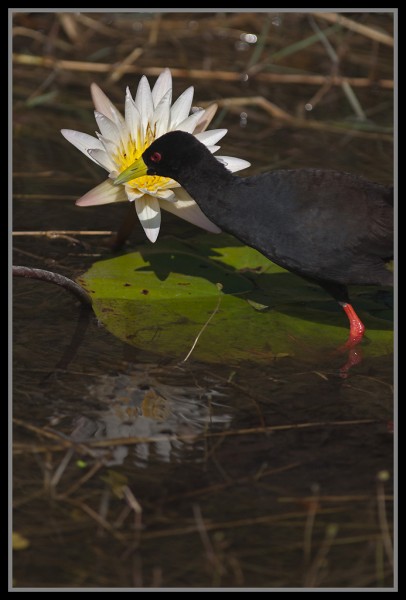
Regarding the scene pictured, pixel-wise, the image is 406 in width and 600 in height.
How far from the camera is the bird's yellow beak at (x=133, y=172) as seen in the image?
3994 mm

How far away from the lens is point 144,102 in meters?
4.08

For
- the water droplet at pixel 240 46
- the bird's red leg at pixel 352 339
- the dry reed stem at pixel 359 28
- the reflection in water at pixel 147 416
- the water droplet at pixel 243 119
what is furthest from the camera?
the water droplet at pixel 240 46

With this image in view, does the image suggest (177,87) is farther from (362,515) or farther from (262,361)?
(362,515)

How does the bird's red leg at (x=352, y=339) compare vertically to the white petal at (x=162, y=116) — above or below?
below

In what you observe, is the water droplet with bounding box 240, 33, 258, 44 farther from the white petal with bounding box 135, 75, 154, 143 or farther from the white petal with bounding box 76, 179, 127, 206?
the white petal with bounding box 76, 179, 127, 206

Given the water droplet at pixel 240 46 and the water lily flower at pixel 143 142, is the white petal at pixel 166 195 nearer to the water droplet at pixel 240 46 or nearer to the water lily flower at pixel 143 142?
the water lily flower at pixel 143 142

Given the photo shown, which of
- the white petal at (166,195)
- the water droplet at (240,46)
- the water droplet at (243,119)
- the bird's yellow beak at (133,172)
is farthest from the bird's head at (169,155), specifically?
the water droplet at (240,46)

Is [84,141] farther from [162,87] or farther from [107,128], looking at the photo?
[162,87]

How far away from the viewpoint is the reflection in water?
3.17 metres

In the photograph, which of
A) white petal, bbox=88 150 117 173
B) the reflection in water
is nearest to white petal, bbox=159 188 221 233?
white petal, bbox=88 150 117 173

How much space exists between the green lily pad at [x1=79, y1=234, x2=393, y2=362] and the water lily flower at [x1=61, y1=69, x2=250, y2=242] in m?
0.26

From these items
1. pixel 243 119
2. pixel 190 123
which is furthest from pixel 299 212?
pixel 243 119

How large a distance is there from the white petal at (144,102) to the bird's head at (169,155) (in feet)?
0.52

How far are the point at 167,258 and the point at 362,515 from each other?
1.83m
